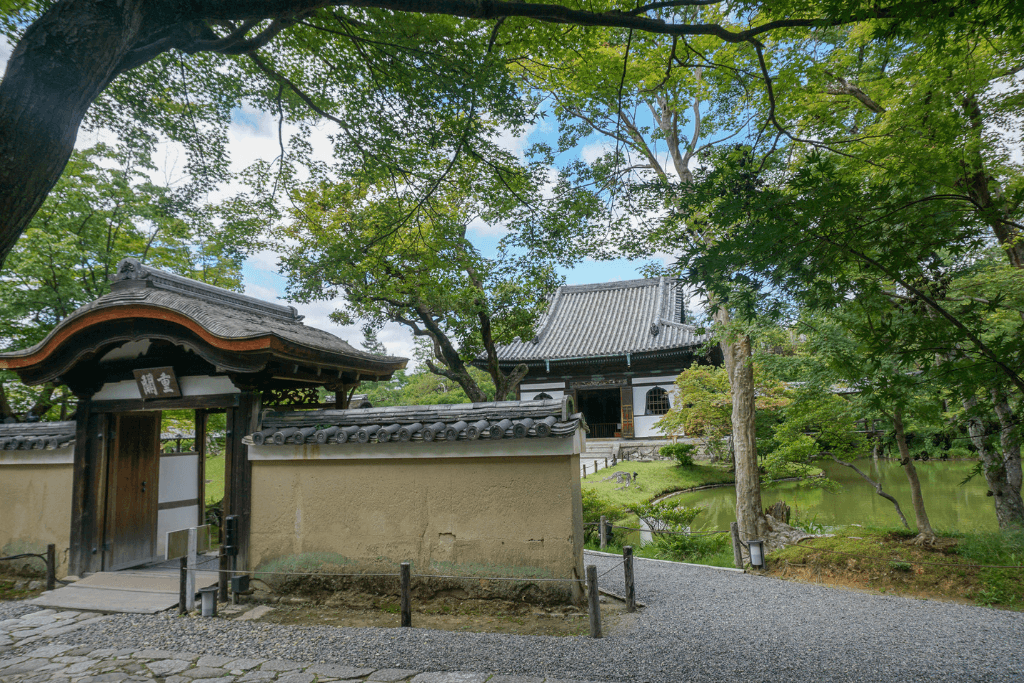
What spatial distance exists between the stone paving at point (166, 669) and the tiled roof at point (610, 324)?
15634 millimetres

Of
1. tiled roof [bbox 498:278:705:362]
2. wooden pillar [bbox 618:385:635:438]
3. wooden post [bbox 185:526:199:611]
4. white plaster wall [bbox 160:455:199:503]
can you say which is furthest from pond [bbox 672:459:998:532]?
white plaster wall [bbox 160:455:199:503]

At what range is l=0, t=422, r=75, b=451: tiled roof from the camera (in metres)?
7.06

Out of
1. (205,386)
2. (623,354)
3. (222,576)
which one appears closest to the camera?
(222,576)

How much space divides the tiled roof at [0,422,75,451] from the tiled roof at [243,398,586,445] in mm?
3004

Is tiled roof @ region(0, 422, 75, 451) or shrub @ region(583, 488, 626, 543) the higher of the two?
tiled roof @ region(0, 422, 75, 451)

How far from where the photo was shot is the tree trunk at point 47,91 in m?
2.47

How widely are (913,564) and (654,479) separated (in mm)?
8612

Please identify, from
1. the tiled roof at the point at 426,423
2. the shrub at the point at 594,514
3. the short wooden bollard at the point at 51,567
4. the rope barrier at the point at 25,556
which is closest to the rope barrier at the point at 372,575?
the tiled roof at the point at 426,423

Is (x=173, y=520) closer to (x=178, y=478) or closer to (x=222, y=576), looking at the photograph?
(x=178, y=478)

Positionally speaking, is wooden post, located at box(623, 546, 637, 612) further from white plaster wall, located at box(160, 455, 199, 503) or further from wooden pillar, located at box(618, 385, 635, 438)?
wooden pillar, located at box(618, 385, 635, 438)

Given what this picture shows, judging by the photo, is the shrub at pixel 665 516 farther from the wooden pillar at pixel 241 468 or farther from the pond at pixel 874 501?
the wooden pillar at pixel 241 468

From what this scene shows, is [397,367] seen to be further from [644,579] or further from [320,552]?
[644,579]

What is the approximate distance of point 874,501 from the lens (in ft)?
42.1

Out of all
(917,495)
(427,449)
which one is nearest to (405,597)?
(427,449)
